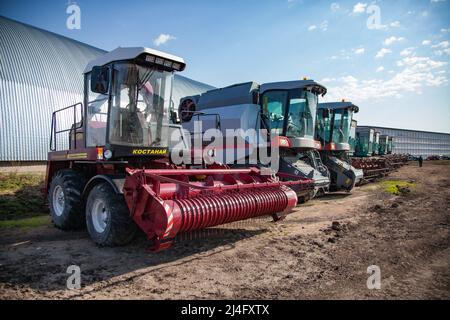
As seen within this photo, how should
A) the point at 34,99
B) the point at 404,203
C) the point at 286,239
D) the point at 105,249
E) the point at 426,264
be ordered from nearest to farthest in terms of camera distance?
the point at 426,264, the point at 105,249, the point at 286,239, the point at 404,203, the point at 34,99

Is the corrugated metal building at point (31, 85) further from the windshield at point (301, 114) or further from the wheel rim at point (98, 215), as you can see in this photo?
the windshield at point (301, 114)

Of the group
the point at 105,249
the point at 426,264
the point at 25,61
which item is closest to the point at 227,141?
the point at 105,249

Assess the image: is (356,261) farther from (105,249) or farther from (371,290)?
(105,249)

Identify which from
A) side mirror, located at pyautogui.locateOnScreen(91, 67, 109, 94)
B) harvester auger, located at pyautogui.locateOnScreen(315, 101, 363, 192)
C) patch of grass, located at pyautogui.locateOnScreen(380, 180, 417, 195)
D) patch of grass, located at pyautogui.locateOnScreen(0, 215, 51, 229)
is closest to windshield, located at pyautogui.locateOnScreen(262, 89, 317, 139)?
harvester auger, located at pyautogui.locateOnScreen(315, 101, 363, 192)

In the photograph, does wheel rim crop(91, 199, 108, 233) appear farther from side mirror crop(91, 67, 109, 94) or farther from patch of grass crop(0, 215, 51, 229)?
patch of grass crop(0, 215, 51, 229)

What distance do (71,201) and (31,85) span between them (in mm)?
12074

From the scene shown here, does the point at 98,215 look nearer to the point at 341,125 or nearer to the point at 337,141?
the point at 337,141

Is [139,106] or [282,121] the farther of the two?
[282,121]

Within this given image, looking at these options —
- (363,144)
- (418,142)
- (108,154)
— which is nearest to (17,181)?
(108,154)

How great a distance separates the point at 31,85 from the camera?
14539 millimetres

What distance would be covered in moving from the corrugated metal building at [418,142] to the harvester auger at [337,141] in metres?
46.2

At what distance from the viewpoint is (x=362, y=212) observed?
282 inches
